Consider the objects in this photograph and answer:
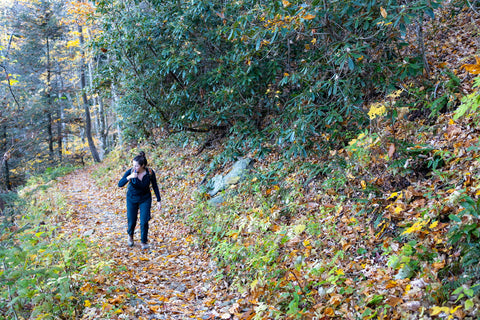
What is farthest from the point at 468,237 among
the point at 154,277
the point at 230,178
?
the point at 230,178

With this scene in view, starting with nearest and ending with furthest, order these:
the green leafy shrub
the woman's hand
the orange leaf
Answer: the green leafy shrub
the orange leaf
the woman's hand

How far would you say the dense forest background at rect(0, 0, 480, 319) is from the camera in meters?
3.29

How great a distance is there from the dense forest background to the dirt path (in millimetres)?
335

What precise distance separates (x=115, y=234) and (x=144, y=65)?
528 centimetres

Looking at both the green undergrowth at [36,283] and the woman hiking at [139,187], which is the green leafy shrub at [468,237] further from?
the woman hiking at [139,187]

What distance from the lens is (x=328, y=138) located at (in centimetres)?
606

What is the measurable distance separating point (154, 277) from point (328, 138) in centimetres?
427

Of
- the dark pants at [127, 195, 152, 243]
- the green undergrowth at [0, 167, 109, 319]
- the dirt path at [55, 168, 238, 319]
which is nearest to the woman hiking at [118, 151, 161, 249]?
the dark pants at [127, 195, 152, 243]

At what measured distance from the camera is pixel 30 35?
68.4 feet

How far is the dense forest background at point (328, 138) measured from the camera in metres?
3.29

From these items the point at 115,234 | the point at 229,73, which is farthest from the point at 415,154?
the point at 115,234

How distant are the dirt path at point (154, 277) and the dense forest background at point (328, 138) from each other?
1.10 feet

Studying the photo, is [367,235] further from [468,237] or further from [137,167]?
[137,167]

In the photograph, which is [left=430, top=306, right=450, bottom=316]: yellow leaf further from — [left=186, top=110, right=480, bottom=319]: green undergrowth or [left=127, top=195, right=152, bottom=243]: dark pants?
[left=127, top=195, right=152, bottom=243]: dark pants
